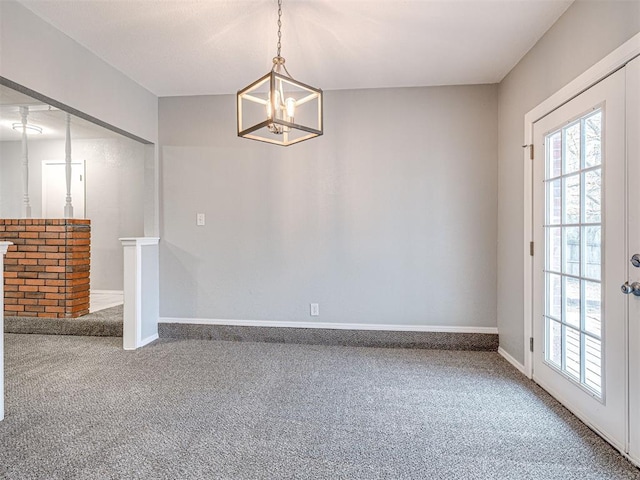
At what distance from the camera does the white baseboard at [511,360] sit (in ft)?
8.92

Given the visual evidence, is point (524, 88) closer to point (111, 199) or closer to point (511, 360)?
point (511, 360)

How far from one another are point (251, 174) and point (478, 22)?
2.28 metres

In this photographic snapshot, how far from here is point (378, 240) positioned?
339cm

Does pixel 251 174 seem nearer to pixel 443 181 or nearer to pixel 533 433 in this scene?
pixel 443 181

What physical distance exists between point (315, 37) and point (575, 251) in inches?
89.0

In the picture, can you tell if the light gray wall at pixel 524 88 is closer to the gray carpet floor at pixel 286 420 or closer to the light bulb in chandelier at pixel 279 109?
the gray carpet floor at pixel 286 420

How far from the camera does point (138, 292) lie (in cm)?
329

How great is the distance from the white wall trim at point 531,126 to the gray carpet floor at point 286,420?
15.8 inches

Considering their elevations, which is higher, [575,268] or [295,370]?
A: [575,268]

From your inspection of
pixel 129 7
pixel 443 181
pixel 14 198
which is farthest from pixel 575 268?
pixel 14 198

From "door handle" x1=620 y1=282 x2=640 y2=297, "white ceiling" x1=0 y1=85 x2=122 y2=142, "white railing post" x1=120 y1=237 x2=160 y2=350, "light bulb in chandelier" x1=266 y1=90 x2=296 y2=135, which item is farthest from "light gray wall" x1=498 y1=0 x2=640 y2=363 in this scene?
"white ceiling" x1=0 y1=85 x2=122 y2=142

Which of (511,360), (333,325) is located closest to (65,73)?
(333,325)

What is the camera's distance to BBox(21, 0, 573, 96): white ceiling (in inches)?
85.8

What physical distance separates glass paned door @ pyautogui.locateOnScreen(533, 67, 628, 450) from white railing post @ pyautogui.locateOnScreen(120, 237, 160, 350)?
3.42 m
